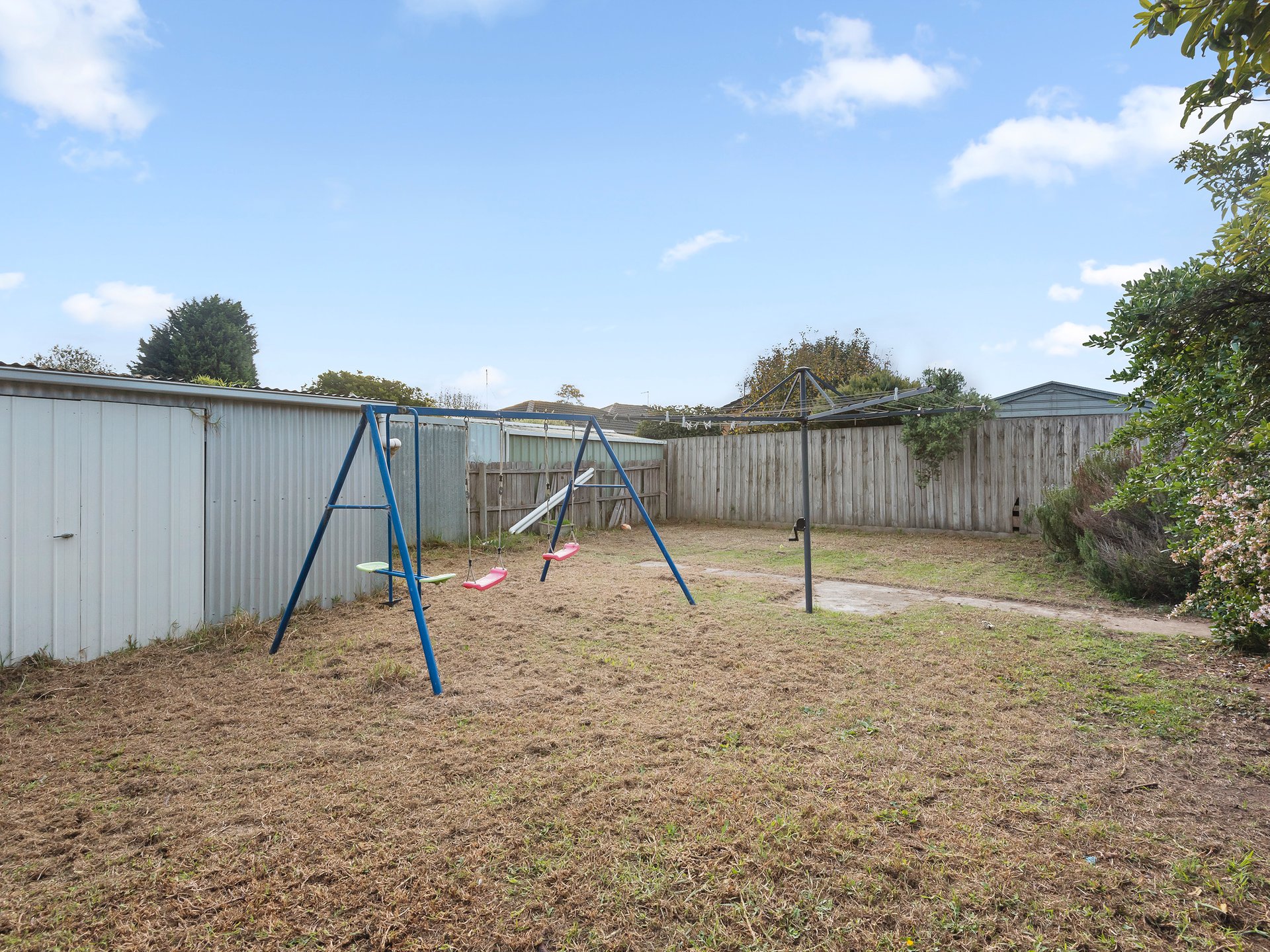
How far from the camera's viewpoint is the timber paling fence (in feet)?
32.7

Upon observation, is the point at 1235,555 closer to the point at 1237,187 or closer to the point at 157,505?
the point at 1237,187

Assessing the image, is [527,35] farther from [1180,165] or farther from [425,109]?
[1180,165]

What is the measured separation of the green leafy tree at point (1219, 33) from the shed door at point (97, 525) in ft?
20.5

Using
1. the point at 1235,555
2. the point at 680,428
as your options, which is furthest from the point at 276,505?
the point at 680,428

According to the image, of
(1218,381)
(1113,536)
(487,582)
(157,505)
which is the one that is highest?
(1218,381)

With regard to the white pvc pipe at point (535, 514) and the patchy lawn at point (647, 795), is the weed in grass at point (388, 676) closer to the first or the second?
the patchy lawn at point (647, 795)

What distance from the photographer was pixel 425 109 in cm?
990

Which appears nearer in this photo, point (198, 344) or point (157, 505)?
point (157, 505)

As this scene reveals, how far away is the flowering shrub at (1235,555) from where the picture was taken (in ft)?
10.2

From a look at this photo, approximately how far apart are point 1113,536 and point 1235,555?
12.7ft

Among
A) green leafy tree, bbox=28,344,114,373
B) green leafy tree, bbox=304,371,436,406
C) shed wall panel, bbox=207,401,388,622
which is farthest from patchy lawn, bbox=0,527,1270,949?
green leafy tree, bbox=28,344,114,373

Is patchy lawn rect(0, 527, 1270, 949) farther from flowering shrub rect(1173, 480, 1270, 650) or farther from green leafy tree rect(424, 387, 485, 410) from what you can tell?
green leafy tree rect(424, 387, 485, 410)

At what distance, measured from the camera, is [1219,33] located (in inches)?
66.4

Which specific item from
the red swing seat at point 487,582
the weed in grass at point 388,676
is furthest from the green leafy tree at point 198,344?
the weed in grass at point 388,676
